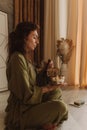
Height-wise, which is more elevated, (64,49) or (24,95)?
(64,49)

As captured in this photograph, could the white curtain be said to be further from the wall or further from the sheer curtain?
the wall

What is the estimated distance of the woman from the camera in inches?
82.0

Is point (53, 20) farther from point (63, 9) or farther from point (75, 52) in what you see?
point (75, 52)

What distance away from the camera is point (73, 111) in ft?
9.48

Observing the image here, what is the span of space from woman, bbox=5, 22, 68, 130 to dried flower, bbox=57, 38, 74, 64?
1.73m

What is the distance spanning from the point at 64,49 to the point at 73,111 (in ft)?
4.29

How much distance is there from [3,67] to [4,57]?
153 mm

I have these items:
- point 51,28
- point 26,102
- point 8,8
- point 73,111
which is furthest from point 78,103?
point 8,8

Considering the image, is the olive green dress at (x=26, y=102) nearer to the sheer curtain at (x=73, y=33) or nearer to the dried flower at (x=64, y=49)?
the dried flower at (x=64, y=49)

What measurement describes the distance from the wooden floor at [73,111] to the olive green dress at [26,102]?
0.16 meters

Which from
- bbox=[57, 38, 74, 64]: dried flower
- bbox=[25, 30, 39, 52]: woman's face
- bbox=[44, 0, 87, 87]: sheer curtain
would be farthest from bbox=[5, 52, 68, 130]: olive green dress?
bbox=[44, 0, 87, 87]: sheer curtain

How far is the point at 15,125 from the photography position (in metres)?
2.24

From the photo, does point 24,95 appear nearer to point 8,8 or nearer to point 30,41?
point 30,41

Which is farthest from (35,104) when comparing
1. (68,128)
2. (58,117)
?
(68,128)
